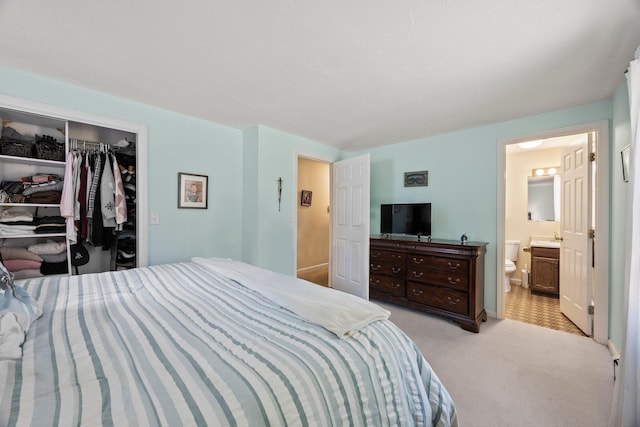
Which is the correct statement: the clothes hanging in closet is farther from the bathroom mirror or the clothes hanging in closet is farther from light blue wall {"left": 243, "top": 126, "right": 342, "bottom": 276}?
the bathroom mirror

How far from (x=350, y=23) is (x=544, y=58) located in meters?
1.35

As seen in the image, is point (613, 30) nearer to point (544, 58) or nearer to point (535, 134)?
point (544, 58)

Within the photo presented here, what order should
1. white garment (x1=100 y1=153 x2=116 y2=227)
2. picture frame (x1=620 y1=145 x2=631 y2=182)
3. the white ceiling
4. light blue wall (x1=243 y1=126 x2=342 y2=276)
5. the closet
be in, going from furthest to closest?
light blue wall (x1=243 y1=126 x2=342 y2=276) → white garment (x1=100 y1=153 x2=116 y2=227) → the closet → picture frame (x1=620 y1=145 x2=631 y2=182) → the white ceiling

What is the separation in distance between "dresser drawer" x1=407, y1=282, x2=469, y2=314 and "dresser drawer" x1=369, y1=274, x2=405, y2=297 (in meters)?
0.10

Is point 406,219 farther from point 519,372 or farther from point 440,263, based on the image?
point 519,372

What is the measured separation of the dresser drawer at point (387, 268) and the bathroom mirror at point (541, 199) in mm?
2783

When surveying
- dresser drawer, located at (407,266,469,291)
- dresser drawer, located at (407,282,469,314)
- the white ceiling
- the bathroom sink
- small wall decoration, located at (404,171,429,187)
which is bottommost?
dresser drawer, located at (407,282,469,314)

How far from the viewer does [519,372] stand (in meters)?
1.93

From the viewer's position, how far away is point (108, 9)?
4.33 feet

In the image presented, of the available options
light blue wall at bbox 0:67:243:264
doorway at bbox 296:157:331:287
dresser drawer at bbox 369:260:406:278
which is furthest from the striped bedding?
doorway at bbox 296:157:331:287

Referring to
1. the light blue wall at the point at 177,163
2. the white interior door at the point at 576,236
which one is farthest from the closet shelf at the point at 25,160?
the white interior door at the point at 576,236

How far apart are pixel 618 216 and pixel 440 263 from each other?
4.71ft

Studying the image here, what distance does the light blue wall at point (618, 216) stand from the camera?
1.93m

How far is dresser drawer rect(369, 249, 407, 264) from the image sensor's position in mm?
3109
